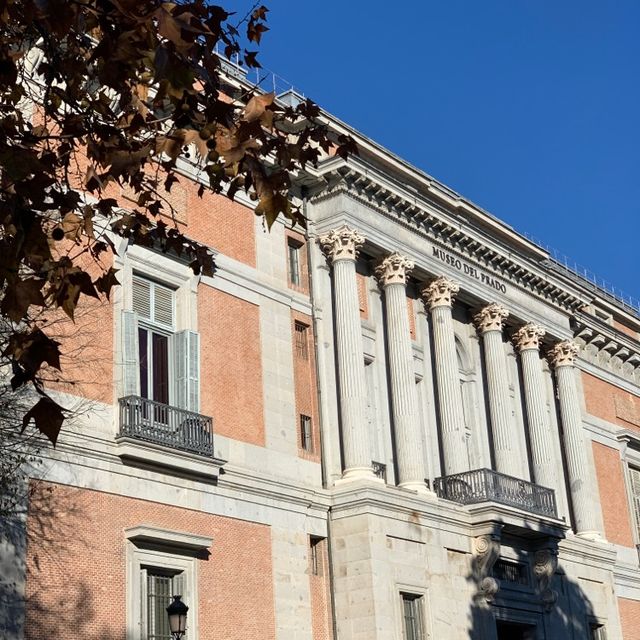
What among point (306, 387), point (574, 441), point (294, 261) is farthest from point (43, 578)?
point (574, 441)

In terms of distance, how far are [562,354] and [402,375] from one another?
929 centimetres

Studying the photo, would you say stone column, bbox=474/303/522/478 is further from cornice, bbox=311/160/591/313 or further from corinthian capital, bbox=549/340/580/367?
corinthian capital, bbox=549/340/580/367

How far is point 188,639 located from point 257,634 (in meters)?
1.97

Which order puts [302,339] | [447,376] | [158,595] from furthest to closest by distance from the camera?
[447,376], [302,339], [158,595]

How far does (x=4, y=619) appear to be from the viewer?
63.3 ft

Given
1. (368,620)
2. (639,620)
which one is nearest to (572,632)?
(639,620)

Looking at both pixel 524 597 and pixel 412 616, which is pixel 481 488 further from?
pixel 412 616

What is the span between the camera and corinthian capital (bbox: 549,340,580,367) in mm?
36438

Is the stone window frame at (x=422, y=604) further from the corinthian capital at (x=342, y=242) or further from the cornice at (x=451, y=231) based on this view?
the cornice at (x=451, y=231)

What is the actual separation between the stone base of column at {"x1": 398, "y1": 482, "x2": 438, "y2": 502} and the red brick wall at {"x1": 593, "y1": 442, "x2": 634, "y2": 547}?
11.4 m

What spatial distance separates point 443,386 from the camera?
1196 inches

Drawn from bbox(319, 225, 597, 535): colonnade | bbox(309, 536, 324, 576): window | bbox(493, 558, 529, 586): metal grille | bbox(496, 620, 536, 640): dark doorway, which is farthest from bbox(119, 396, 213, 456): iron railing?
bbox(496, 620, 536, 640): dark doorway

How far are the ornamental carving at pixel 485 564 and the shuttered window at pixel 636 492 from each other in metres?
12.1

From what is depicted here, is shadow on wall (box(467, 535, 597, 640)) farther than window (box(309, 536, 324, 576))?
Yes
